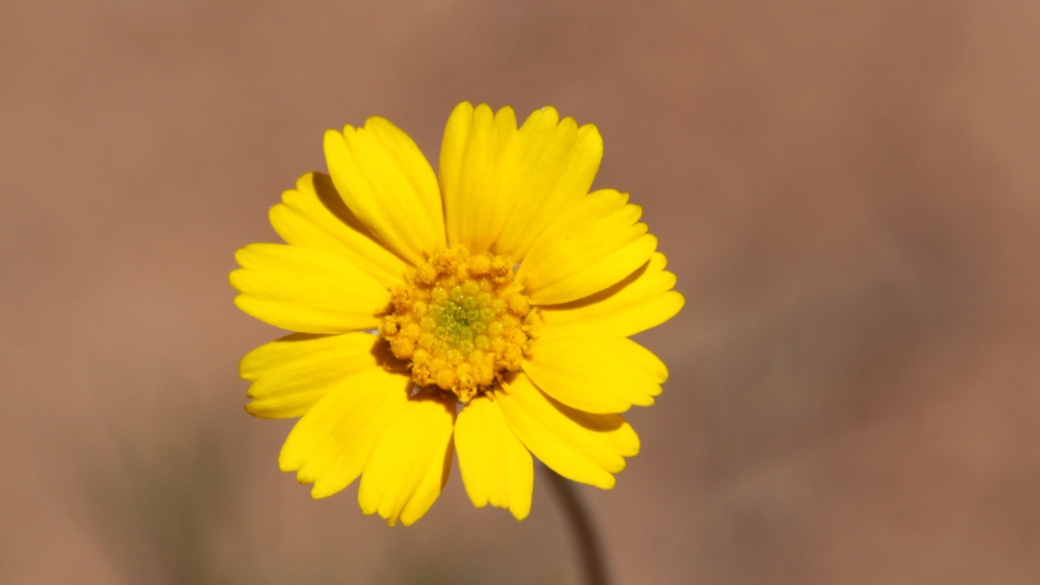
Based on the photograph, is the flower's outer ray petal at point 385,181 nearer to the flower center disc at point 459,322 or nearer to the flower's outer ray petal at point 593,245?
the flower center disc at point 459,322

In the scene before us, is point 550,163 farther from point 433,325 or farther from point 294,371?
point 294,371

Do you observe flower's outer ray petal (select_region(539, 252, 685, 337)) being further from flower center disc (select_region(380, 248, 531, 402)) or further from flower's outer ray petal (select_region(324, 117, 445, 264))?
flower's outer ray petal (select_region(324, 117, 445, 264))

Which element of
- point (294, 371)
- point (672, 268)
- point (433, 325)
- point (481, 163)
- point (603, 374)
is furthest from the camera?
point (672, 268)

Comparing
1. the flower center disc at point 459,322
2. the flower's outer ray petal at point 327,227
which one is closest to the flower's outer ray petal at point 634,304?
the flower center disc at point 459,322

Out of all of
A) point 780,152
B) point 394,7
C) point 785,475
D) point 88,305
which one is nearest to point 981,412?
point 785,475

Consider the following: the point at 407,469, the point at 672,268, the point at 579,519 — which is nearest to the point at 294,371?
the point at 407,469

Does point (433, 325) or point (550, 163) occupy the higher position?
point (550, 163)
